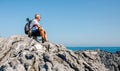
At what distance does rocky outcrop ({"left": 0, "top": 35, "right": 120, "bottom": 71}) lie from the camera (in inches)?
969

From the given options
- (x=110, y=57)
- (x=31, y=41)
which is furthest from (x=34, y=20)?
(x=110, y=57)

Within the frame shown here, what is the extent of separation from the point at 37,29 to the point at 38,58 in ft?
14.9

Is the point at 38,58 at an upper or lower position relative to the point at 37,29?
lower

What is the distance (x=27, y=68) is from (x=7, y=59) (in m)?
2.26

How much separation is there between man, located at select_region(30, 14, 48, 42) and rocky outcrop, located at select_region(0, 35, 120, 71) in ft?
2.33

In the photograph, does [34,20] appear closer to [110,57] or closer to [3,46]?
[3,46]

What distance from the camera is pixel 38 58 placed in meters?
25.4

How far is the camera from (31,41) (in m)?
28.8

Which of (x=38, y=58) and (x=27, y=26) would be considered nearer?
(x=38, y=58)

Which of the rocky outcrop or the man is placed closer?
the rocky outcrop

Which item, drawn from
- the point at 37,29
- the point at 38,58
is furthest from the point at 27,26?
the point at 38,58

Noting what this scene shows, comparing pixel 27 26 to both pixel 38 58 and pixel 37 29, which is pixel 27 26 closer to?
pixel 37 29

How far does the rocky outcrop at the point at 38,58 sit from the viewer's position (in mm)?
24625

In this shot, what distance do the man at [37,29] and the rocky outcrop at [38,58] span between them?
709 millimetres
